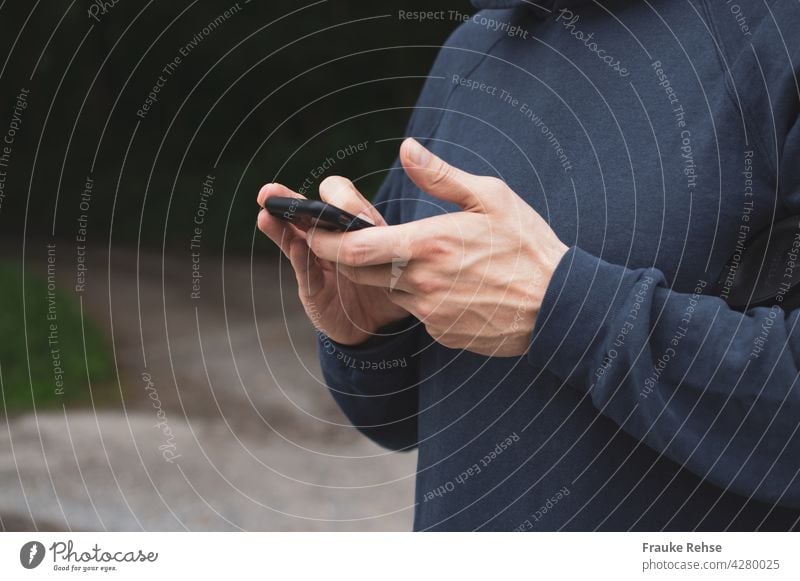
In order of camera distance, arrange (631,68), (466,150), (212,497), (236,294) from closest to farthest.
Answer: (631,68)
(466,150)
(212,497)
(236,294)

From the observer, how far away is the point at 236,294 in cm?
598

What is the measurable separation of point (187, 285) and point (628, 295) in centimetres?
576

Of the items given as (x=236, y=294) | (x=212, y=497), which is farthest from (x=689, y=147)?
(x=236, y=294)

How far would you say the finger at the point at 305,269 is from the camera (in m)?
1.02

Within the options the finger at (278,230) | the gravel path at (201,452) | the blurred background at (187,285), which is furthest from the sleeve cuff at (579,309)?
the gravel path at (201,452)

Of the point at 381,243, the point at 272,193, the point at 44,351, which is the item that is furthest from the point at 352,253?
the point at 44,351

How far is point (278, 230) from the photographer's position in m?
0.98

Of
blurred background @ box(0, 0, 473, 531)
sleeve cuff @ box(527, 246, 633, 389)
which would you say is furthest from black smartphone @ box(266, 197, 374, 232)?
blurred background @ box(0, 0, 473, 531)

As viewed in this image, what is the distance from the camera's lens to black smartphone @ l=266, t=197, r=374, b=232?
86cm

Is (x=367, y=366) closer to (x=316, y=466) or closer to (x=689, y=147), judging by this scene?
(x=689, y=147)

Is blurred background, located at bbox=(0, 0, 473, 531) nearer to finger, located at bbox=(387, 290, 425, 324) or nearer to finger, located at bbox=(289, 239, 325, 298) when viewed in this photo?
finger, located at bbox=(289, 239, 325, 298)

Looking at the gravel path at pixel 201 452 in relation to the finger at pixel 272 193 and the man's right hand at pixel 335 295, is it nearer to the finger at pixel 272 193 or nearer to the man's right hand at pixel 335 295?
the man's right hand at pixel 335 295

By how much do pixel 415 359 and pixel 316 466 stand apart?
2.86 meters

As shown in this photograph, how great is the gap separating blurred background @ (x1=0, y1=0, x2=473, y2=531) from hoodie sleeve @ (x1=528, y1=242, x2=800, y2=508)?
1.73 meters
